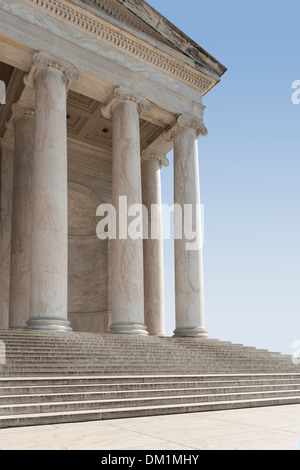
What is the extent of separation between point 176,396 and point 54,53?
45.4 meters

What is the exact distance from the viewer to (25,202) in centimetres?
6881

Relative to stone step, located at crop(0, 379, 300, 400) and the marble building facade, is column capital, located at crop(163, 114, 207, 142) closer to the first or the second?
the marble building facade

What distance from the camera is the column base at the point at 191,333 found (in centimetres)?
6625

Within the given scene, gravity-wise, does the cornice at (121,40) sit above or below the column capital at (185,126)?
above

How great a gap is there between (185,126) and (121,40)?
16029 mm

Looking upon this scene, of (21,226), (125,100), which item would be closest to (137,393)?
(21,226)

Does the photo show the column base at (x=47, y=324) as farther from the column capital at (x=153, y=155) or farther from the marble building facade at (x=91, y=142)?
the column capital at (x=153, y=155)

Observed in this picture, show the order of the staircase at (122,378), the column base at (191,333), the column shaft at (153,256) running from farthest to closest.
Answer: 1. the column shaft at (153,256)
2. the column base at (191,333)
3. the staircase at (122,378)

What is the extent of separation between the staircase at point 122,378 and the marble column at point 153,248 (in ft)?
86.1

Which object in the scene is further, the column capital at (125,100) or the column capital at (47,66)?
the column capital at (125,100)

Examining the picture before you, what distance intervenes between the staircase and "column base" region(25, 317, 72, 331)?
6.64ft

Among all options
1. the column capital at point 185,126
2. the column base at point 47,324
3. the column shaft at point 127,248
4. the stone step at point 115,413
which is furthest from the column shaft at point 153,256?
the stone step at point 115,413
